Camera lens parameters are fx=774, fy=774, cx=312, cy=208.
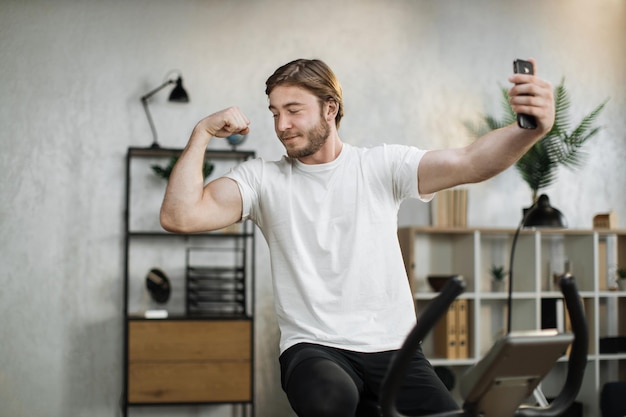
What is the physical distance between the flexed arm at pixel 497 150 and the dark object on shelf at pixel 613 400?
97.4 inches

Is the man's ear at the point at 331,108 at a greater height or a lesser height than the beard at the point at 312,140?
greater

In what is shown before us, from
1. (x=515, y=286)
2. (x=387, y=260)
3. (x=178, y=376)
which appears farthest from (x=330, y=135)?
(x=515, y=286)

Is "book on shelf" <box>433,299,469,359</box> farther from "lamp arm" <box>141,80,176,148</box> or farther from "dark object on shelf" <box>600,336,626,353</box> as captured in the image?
"lamp arm" <box>141,80,176,148</box>

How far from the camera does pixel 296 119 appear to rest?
2.24 m

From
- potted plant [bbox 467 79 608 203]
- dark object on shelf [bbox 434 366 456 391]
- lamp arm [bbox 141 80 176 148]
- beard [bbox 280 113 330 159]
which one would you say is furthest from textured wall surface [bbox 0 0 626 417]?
beard [bbox 280 113 330 159]

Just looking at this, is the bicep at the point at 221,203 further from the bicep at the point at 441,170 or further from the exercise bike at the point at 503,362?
the exercise bike at the point at 503,362

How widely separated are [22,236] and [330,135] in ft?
10.8

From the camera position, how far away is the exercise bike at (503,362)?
1.39m

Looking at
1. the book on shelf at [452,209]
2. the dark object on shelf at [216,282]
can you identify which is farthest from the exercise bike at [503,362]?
the book on shelf at [452,209]

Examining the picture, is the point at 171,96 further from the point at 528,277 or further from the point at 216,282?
the point at 528,277

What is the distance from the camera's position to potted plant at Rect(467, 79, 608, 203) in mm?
5121

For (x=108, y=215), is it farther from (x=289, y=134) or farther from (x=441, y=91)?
(x=289, y=134)

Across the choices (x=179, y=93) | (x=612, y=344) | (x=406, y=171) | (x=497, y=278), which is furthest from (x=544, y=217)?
(x=406, y=171)

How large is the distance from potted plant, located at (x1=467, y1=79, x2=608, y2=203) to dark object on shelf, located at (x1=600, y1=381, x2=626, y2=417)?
1409 millimetres
